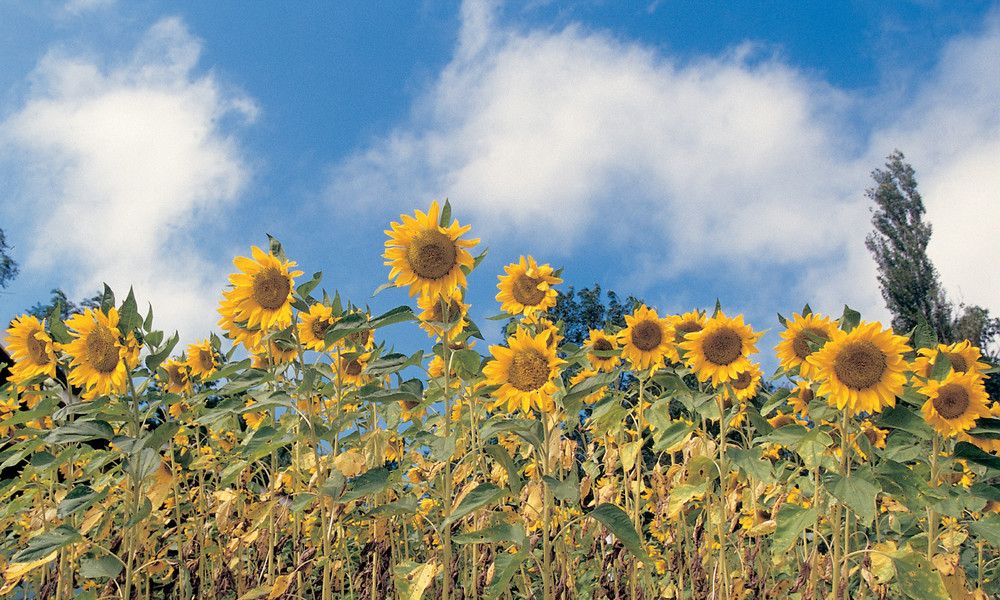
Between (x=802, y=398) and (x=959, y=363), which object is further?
(x=802, y=398)

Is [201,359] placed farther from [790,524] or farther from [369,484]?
[790,524]

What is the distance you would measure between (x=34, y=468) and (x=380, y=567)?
4.91ft

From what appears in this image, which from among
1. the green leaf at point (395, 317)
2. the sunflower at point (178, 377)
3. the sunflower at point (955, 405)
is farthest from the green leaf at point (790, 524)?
the sunflower at point (178, 377)

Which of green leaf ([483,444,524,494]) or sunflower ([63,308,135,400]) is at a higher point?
sunflower ([63,308,135,400])

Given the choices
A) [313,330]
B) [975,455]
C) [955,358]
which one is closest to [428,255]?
[313,330]

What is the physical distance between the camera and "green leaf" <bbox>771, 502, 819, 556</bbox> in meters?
2.44

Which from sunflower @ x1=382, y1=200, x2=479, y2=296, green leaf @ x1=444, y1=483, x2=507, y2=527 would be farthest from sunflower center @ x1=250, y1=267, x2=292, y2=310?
green leaf @ x1=444, y1=483, x2=507, y2=527

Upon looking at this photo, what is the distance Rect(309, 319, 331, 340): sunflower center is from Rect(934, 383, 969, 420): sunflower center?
270cm

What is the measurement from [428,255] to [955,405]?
212 cm

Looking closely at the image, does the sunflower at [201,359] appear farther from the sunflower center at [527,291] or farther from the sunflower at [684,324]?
the sunflower at [684,324]

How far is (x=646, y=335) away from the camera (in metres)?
3.25

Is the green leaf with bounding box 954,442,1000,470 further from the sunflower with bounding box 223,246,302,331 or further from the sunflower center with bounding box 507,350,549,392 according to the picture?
the sunflower with bounding box 223,246,302,331

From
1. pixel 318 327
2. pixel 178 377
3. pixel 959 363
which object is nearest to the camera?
pixel 959 363

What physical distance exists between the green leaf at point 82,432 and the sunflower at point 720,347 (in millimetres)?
2288
